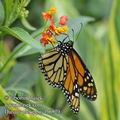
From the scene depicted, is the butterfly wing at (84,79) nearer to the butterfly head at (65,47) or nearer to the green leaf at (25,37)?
the butterfly head at (65,47)

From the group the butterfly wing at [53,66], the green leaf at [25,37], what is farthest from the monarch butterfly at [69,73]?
the green leaf at [25,37]

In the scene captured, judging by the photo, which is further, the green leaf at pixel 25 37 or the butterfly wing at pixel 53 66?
the butterfly wing at pixel 53 66

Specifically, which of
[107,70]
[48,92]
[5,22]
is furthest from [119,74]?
[5,22]

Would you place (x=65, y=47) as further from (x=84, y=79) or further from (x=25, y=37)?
(x=25, y=37)

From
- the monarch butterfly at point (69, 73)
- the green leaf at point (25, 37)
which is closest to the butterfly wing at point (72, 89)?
the monarch butterfly at point (69, 73)

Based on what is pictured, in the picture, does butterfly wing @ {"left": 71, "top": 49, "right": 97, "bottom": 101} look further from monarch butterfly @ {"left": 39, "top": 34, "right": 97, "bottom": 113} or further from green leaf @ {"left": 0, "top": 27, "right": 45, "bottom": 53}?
green leaf @ {"left": 0, "top": 27, "right": 45, "bottom": 53}

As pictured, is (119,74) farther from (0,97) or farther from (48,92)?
(0,97)

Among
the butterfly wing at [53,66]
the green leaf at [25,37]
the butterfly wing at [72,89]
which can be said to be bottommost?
the butterfly wing at [72,89]

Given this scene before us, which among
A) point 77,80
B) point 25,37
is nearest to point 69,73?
point 77,80

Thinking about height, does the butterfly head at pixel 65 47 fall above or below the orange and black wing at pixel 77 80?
above
